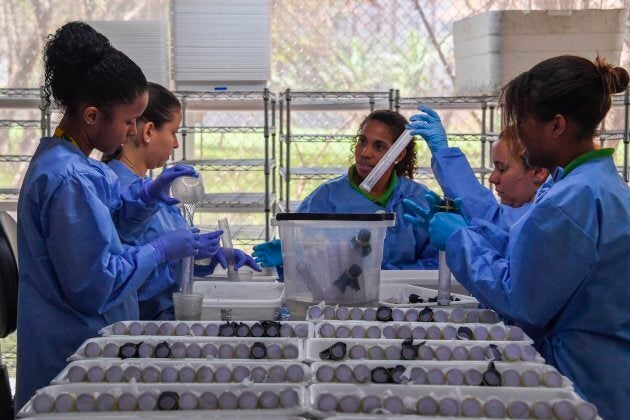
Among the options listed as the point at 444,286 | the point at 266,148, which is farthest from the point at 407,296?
the point at 266,148

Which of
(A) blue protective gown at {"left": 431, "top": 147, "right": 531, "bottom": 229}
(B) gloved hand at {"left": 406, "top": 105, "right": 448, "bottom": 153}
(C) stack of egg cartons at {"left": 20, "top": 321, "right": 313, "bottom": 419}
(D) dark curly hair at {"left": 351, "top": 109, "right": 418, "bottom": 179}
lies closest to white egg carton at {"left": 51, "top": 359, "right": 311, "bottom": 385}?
(C) stack of egg cartons at {"left": 20, "top": 321, "right": 313, "bottom": 419}

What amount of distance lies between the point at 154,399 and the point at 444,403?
454 millimetres

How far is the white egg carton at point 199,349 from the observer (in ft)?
4.58

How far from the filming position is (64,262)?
1.59 meters

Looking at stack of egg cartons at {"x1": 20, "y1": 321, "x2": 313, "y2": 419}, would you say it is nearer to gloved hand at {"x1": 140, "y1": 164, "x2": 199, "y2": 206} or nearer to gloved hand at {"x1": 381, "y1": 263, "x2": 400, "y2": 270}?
gloved hand at {"x1": 140, "y1": 164, "x2": 199, "y2": 206}

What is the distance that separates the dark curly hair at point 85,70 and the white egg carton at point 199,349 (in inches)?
22.9

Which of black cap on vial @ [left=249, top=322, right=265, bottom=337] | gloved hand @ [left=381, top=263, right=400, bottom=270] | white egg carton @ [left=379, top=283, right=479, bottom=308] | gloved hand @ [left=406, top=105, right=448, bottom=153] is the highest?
gloved hand @ [left=406, top=105, right=448, bottom=153]

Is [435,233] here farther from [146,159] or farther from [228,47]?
[228,47]

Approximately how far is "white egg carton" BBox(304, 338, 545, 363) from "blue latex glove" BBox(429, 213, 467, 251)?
45cm

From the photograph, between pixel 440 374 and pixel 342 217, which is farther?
pixel 342 217

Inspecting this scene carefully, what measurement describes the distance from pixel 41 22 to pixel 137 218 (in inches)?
144

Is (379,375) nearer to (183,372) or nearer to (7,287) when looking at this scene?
(183,372)

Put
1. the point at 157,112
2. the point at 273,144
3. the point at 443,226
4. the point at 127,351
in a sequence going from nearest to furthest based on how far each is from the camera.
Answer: the point at 127,351 < the point at 443,226 < the point at 157,112 < the point at 273,144

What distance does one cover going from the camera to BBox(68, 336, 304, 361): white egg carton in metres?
1.40
